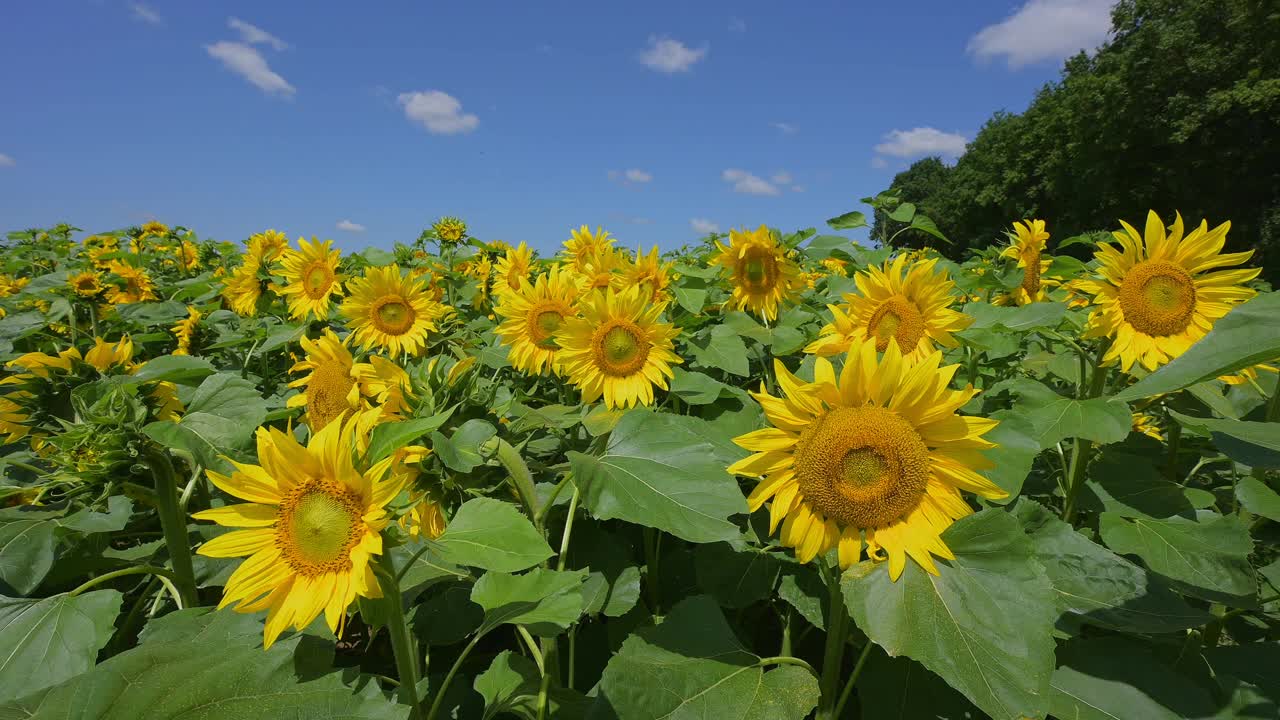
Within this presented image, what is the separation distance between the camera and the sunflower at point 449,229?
5.03 metres

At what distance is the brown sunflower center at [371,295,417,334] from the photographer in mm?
3561

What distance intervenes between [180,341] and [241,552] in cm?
361

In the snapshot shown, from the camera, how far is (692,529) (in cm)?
142

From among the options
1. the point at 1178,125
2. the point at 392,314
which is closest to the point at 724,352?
the point at 392,314

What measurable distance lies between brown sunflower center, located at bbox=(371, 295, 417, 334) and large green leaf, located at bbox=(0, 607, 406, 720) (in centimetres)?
247

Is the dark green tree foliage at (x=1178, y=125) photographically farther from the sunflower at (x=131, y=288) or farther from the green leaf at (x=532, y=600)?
the green leaf at (x=532, y=600)

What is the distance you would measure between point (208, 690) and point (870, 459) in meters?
1.35

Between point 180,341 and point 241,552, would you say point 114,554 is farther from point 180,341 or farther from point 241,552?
point 180,341

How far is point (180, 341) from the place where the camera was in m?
4.07

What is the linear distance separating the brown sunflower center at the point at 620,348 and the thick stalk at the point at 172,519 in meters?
1.49

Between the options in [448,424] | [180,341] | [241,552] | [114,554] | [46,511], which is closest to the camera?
[241,552]

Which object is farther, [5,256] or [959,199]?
[959,199]

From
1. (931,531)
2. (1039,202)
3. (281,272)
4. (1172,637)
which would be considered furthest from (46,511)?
(1039,202)

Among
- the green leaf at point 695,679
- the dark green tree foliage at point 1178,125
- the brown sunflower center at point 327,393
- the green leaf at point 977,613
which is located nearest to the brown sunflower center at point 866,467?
the green leaf at point 977,613
